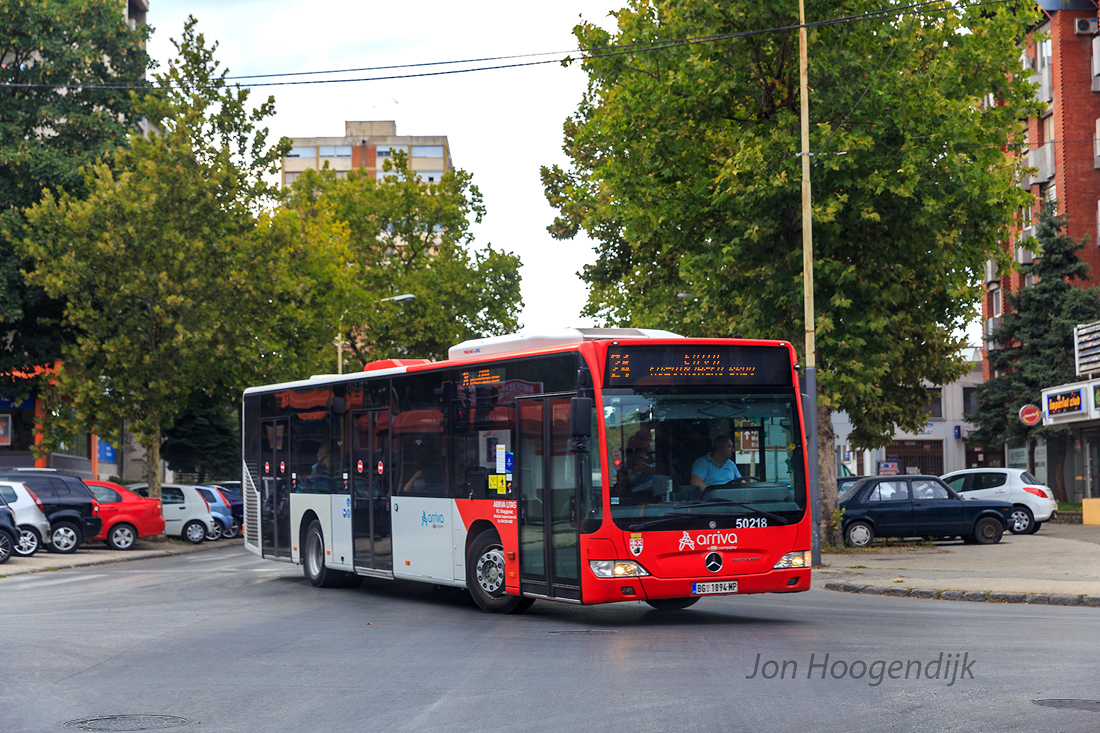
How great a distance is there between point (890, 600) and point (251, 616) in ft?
25.8

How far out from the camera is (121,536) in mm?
31359

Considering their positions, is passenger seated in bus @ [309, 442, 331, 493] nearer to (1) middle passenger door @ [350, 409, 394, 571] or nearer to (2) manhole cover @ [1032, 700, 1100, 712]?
(1) middle passenger door @ [350, 409, 394, 571]

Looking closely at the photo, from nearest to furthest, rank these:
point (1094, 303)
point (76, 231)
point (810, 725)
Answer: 1. point (810, 725)
2. point (76, 231)
3. point (1094, 303)

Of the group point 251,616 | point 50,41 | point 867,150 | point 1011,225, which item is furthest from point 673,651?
point 50,41

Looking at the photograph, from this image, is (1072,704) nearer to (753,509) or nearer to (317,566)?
(753,509)

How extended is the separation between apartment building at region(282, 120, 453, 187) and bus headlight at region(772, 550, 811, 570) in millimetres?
105543

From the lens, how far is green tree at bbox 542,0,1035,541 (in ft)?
84.0

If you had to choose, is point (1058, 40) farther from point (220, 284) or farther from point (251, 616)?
point (251, 616)

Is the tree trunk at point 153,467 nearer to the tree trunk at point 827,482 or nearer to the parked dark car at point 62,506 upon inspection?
the parked dark car at point 62,506

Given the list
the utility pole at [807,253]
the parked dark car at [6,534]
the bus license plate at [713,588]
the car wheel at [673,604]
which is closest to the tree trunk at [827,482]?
the utility pole at [807,253]

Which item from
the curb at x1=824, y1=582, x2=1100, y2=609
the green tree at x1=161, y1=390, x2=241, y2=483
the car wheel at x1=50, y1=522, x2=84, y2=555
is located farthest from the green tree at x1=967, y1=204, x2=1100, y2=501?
the car wheel at x1=50, y1=522, x2=84, y2=555

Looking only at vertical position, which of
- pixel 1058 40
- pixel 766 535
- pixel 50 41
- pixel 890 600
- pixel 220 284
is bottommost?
pixel 890 600

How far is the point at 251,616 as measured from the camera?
1530cm

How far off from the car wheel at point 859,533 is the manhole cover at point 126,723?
73.8 ft
